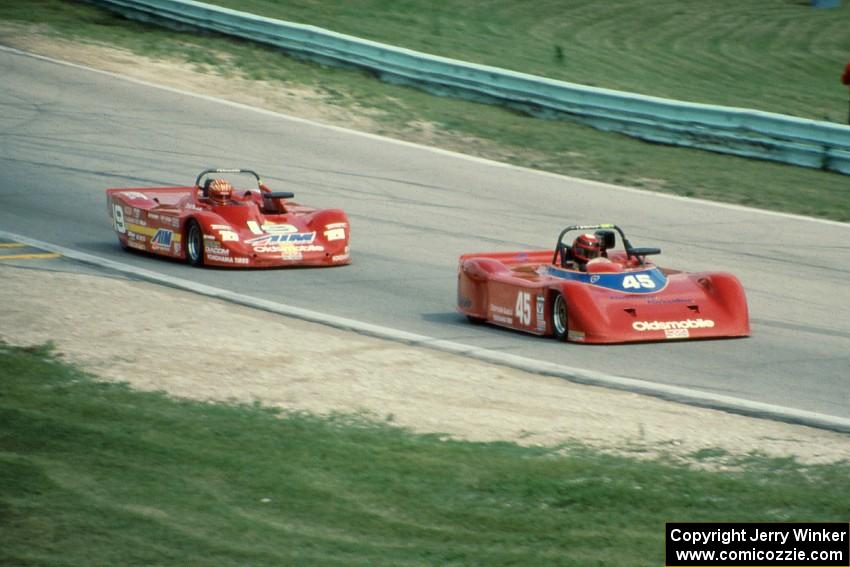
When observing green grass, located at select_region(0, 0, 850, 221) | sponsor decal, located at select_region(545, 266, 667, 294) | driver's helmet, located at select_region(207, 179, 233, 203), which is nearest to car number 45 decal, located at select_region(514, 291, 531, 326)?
sponsor decal, located at select_region(545, 266, 667, 294)

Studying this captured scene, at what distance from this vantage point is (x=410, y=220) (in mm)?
19453

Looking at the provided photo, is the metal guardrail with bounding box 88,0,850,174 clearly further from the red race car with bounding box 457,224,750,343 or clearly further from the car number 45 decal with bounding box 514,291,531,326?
the car number 45 decal with bounding box 514,291,531,326

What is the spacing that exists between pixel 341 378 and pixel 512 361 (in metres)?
1.83

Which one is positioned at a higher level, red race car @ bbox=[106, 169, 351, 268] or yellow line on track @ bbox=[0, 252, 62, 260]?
red race car @ bbox=[106, 169, 351, 268]

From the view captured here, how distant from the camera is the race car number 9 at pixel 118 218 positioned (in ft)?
57.9

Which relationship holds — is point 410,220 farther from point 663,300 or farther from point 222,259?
point 663,300

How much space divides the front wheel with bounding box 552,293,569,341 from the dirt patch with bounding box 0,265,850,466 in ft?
4.26

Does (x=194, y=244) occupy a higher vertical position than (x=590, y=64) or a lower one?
lower

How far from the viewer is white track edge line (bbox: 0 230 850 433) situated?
10648mm

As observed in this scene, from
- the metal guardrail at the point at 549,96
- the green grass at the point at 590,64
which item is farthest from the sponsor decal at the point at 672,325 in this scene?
the metal guardrail at the point at 549,96

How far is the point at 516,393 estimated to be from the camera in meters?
11.1

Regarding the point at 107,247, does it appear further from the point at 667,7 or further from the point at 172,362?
the point at 667,7

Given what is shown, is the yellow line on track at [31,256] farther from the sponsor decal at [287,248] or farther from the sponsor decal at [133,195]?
the sponsor decal at [287,248]

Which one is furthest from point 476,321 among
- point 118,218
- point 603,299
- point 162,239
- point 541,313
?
point 118,218
